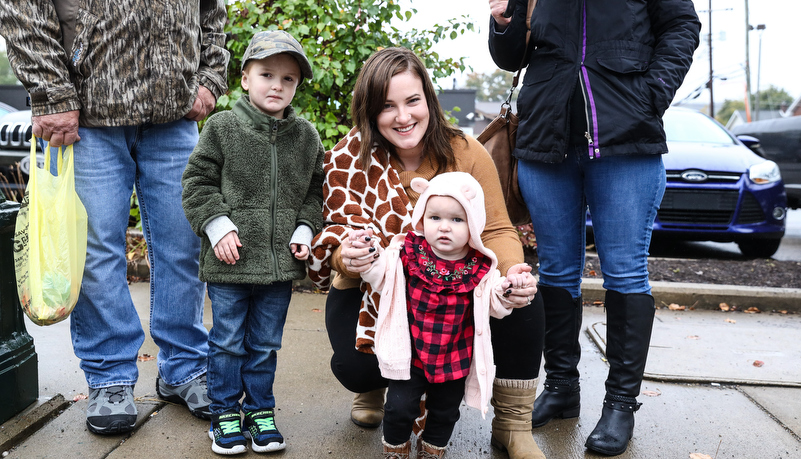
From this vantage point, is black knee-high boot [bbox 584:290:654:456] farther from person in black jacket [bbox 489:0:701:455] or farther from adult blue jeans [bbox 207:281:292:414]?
adult blue jeans [bbox 207:281:292:414]

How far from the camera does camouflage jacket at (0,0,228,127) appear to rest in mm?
2307

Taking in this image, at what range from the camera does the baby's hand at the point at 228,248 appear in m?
2.22

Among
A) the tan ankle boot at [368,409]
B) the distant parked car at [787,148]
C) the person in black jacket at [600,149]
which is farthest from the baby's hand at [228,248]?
the distant parked car at [787,148]

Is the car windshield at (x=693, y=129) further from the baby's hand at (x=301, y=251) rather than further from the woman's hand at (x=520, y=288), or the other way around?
the baby's hand at (x=301, y=251)

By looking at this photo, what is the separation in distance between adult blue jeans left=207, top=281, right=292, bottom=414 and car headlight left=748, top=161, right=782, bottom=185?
233 inches

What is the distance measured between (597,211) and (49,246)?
209 cm

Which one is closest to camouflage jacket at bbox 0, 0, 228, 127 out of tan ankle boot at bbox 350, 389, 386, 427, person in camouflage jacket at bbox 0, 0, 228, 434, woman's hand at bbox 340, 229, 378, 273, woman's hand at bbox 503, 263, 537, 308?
person in camouflage jacket at bbox 0, 0, 228, 434

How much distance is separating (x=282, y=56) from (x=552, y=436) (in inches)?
72.8

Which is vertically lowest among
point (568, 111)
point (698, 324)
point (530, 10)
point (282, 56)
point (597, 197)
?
point (698, 324)

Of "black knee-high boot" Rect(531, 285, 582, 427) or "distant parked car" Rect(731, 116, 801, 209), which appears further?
"distant parked car" Rect(731, 116, 801, 209)

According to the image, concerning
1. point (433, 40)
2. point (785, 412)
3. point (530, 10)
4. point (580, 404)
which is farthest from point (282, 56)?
point (433, 40)

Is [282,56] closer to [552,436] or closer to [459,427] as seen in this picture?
[459,427]

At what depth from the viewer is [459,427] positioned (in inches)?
105

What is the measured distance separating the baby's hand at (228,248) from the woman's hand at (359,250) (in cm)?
41
